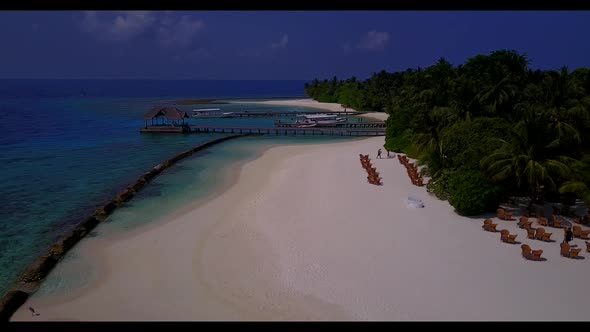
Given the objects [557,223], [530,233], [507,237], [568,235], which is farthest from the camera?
[557,223]

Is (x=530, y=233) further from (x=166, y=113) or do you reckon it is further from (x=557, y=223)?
(x=166, y=113)

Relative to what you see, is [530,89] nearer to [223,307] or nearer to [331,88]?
[223,307]

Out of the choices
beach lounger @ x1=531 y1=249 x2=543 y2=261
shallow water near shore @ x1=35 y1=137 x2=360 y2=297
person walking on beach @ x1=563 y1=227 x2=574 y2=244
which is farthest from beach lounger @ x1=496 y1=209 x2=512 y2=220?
shallow water near shore @ x1=35 y1=137 x2=360 y2=297

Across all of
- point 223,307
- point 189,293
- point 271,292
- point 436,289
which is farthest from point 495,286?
point 189,293

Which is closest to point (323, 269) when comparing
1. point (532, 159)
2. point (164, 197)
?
point (532, 159)

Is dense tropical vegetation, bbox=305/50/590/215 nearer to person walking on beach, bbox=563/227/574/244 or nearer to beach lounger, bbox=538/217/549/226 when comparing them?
beach lounger, bbox=538/217/549/226

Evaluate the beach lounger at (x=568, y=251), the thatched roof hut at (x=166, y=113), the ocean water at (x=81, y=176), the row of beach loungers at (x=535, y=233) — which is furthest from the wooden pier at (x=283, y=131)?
the beach lounger at (x=568, y=251)
